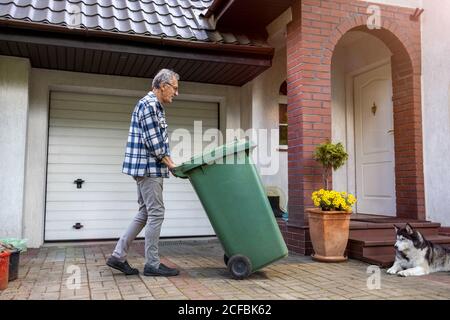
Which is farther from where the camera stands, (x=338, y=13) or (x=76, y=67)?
(x=76, y=67)

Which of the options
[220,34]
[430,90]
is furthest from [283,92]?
[430,90]

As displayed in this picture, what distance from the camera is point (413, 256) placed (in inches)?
159

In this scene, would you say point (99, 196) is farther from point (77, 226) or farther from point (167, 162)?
point (167, 162)

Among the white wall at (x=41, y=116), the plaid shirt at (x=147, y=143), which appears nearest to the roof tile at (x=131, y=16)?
the white wall at (x=41, y=116)

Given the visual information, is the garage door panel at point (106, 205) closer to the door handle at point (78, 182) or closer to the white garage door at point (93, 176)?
the white garage door at point (93, 176)

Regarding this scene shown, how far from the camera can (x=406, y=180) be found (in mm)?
5766

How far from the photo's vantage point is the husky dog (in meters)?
3.99

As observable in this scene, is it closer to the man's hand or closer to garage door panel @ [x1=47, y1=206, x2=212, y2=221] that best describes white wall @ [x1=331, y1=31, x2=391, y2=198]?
garage door panel @ [x1=47, y1=206, x2=212, y2=221]

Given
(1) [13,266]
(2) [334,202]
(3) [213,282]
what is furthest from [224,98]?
(1) [13,266]

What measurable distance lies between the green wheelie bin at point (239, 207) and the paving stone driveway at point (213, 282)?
0.80 ft

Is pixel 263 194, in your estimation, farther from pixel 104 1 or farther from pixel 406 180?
pixel 104 1

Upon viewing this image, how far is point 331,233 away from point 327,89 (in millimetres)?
1887

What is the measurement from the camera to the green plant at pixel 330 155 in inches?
191
